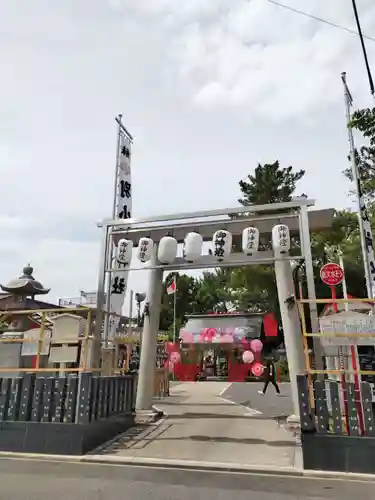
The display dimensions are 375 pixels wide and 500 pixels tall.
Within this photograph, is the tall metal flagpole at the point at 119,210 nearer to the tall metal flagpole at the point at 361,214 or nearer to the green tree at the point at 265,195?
the tall metal flagpole at the point at 361,214

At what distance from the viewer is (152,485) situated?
18.5 feet

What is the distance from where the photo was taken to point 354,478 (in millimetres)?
5824

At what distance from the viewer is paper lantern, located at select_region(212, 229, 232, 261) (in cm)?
989

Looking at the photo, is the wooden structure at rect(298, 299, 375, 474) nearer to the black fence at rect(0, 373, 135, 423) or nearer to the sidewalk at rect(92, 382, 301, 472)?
the sidewalk at rect(92, 382, 301, 472)

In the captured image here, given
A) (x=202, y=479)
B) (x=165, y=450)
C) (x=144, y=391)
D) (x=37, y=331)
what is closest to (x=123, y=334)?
(x=144, y=391)

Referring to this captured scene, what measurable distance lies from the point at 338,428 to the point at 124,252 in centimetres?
633

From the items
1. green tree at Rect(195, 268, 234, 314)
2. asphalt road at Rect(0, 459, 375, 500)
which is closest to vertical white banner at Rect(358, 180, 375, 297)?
asphalt road at Rect(0, 459, 375, 500)

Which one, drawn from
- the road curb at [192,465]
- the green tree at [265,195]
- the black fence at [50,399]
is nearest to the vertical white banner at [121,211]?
the black fence at [50,399]

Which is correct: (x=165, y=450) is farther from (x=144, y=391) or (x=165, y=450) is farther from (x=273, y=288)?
(x=273, y=288)

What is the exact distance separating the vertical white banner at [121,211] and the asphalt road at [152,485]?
13.9 feet

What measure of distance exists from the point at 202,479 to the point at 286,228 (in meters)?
5.57

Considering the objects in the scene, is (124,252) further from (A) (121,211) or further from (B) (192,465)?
(B) (192,465)

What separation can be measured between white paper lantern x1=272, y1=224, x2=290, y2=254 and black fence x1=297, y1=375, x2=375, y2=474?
3678 mm

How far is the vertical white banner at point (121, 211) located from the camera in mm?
10734
